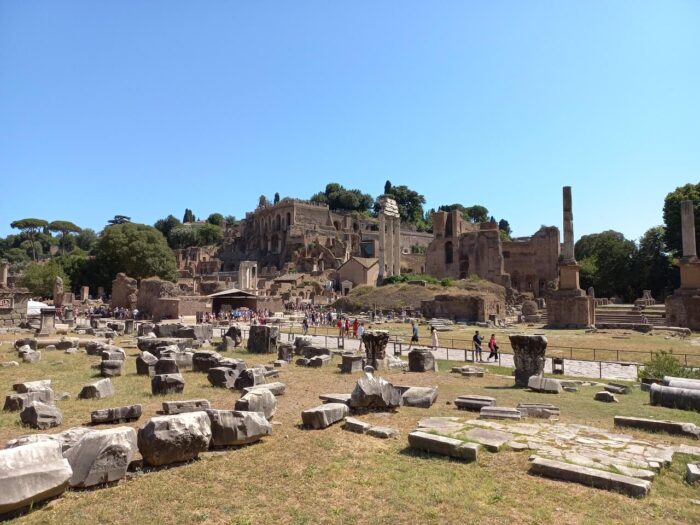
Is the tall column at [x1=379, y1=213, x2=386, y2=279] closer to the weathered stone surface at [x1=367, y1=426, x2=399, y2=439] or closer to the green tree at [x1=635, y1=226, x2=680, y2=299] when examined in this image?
the green tree at [x1=635, y1=226, x2=680, y2=299]

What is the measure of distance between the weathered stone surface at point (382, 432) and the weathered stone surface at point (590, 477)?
2142 millimetres

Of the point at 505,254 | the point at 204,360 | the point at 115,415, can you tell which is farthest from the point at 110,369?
the point at 505,254

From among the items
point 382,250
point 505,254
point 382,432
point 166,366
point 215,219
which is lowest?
point 382,432

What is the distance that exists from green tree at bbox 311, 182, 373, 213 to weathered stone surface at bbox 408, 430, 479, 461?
382 ft

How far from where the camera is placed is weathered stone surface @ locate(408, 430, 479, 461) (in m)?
6.25

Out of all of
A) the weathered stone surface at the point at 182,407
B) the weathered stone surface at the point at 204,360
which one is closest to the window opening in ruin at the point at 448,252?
the weathered stone surface at the point at 204,360

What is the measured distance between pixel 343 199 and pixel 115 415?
117288 millimetres

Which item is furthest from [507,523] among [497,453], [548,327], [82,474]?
[548,327]

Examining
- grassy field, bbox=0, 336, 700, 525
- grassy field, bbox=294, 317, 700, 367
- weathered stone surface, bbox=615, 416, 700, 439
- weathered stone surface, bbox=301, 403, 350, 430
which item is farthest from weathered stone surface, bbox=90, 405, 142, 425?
grassy field, bbox=294, 317, 700, 367

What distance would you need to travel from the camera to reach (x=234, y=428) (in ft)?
22.2

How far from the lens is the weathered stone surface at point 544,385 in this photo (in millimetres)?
11914

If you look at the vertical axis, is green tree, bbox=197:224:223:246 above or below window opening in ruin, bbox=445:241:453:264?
above

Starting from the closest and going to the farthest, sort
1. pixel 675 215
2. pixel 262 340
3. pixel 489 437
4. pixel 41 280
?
pixel 489 437, pixel 262 340, pixel 675 215, pixel 41 280

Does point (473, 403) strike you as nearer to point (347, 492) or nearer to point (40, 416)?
point (347, 492)
